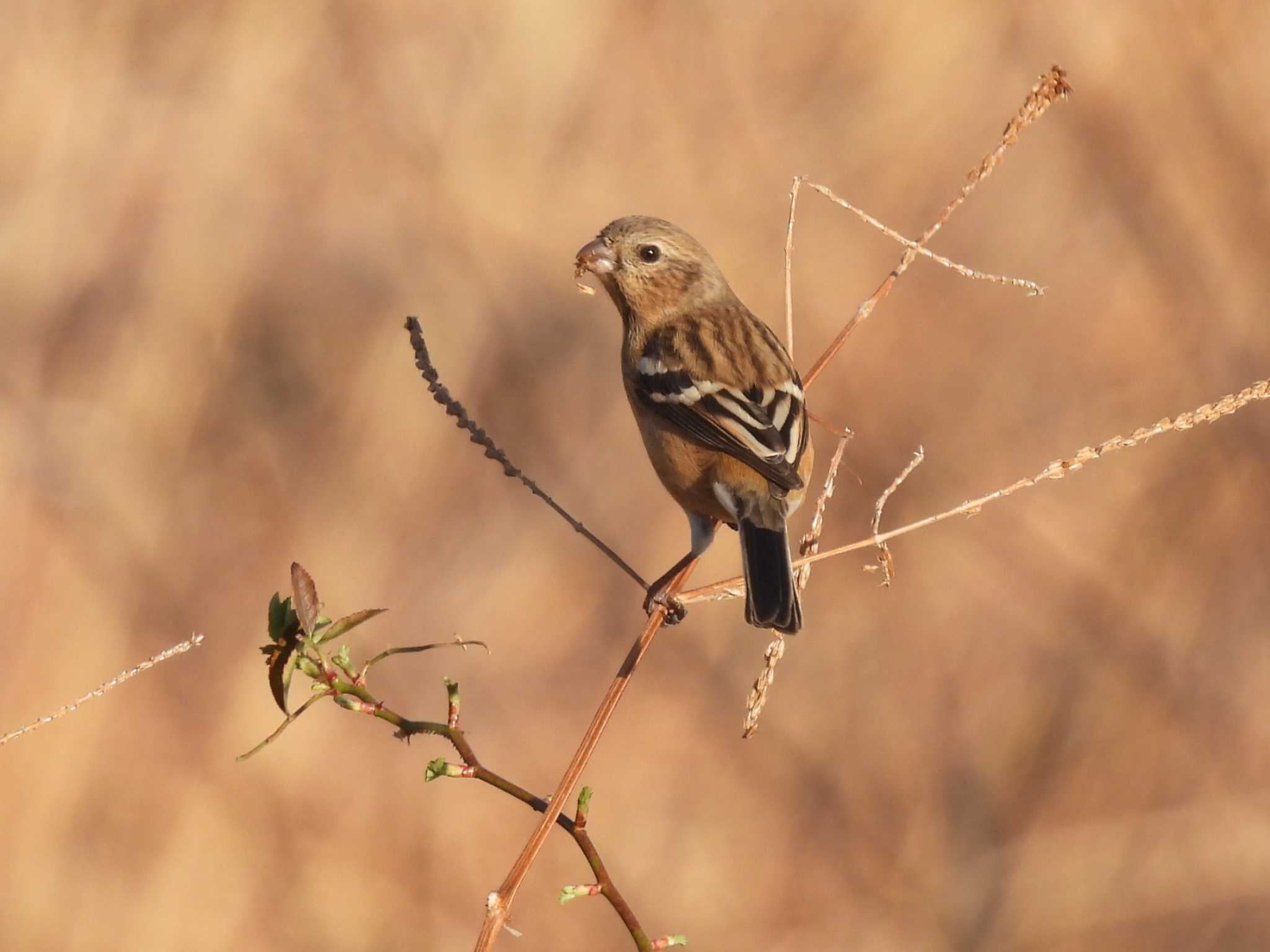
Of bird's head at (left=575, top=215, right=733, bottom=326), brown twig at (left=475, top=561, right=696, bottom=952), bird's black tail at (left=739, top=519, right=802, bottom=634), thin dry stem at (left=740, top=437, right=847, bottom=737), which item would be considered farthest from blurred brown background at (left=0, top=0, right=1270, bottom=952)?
brown twig at (left=475, top=561, right=696, bottom=952)

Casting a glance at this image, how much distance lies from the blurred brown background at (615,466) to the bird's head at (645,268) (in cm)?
177

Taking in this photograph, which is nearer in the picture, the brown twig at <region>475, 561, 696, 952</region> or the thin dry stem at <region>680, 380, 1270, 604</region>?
the brown twig at <region>475, 561, 696, 952</region>

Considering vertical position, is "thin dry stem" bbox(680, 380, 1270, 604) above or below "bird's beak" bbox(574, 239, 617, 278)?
below

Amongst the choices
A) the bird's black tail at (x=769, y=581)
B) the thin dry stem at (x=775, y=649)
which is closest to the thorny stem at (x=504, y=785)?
the thin dry stem at (x=775, y=649)

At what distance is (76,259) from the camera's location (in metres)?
5.37

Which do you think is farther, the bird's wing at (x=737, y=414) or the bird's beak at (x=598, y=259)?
the bird's beak at (x=598, y=259)

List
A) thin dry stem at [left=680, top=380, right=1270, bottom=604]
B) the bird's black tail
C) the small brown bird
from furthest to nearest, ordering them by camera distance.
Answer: the small brown bird, the bird's black tail, thin dry stem at [left=680, top=380, right=1270, bottom=604]

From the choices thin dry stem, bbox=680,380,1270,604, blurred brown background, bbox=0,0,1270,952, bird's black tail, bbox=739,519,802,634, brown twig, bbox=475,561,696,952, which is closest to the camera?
brown twig, bbox=475,561,696,952

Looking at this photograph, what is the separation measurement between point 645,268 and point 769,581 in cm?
122

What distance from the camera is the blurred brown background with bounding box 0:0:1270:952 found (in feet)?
16.7

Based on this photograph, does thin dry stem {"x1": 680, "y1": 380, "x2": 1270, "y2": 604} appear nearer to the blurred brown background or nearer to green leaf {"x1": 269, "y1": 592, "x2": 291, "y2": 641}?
green leaf {"x1": 269, "y1": 592, "x2": 291, "y2": 641}

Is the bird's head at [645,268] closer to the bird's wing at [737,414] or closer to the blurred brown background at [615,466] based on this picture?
the bird's wing at [737,414]

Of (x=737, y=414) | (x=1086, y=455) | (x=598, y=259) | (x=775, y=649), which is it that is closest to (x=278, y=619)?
(x=775, y=649)

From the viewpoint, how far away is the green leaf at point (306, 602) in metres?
1.51
